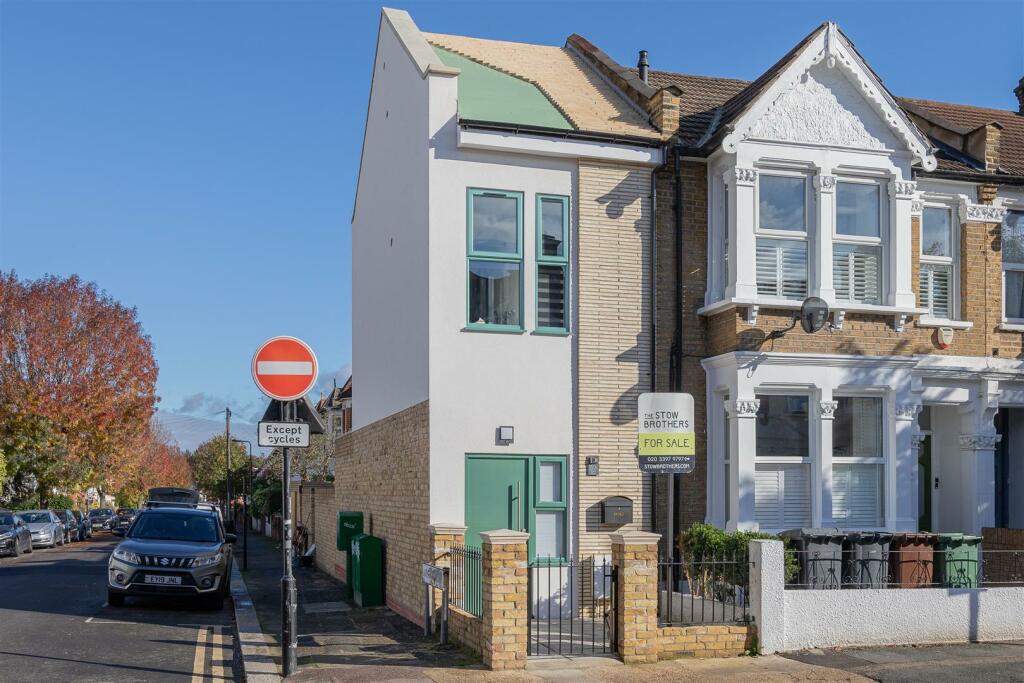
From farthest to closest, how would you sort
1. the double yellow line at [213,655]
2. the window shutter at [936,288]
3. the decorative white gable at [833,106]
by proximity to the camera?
the window shutter at [936,288]
the decorative white gable at [833,106]
the double yellow line at [213,655]

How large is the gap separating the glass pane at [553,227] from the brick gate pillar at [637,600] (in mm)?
4821

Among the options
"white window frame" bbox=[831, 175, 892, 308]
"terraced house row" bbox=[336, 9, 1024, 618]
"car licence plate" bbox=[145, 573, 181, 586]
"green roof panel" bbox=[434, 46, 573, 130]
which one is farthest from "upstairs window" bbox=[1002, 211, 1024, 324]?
"car licence plate" bbox=[145, 573, 181, 586]

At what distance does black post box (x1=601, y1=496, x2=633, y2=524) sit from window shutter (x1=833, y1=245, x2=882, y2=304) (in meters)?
4.19

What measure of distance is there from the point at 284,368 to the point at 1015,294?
1169 centimetres

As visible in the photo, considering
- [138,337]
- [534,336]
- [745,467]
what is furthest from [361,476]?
[138,337]

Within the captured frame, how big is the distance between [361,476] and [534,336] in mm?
7120

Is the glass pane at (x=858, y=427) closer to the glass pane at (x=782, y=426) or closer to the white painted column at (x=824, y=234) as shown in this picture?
the glass pane at (x=782, y=426)

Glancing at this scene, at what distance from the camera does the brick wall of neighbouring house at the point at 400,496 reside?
14.4 m

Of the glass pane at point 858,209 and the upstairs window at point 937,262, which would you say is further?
the upstairs window at point 937,262

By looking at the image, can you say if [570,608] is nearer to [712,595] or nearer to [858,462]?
[712,595]

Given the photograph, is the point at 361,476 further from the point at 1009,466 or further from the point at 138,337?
the point at 138,337

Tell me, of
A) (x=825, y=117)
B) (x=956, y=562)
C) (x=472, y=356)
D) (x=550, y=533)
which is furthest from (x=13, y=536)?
(x=956, y=562)

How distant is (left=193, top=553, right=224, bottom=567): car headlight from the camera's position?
1698 cm

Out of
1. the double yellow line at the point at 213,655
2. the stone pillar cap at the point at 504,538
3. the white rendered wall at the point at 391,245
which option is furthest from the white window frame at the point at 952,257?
the double yellow line at the point at 213,655
